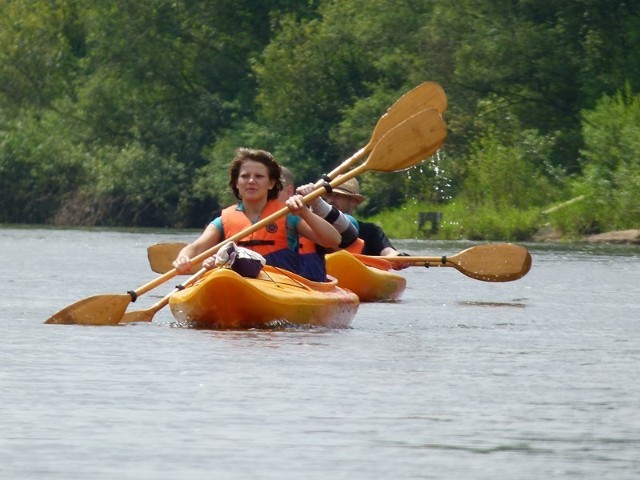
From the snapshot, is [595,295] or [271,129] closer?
[595,295]

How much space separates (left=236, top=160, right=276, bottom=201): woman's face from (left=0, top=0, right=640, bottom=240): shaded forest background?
958 inches

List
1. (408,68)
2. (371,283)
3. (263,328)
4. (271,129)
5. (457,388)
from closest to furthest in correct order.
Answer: (457,388), (263,328), (371,283), (408,68), (271,129)

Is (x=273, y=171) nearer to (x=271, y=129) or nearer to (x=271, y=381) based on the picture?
(x=271, y=381)

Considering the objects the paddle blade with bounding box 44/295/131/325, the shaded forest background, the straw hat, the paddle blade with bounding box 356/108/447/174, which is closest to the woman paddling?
the paddle blade with bounding box 44/295/131/325

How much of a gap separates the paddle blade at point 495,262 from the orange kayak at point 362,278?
0.54m

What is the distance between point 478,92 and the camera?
1761 inches

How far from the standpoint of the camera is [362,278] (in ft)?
54.4

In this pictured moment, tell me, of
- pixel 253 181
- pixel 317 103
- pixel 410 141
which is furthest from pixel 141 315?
pixel 317 103

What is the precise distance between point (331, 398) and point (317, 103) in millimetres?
43614

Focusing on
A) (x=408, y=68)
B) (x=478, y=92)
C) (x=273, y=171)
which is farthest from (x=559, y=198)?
(x=273, y=171)

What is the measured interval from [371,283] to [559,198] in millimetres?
24406

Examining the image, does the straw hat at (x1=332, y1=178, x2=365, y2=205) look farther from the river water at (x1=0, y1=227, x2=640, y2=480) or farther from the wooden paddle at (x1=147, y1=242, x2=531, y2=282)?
the river water at (x1=0, y1=227, x2=640, y2=480)

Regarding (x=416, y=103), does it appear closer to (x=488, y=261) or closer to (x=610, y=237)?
(x=488, y=261)

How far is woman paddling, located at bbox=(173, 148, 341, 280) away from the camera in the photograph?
12.5 meters
